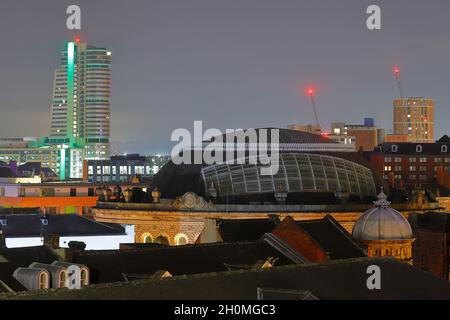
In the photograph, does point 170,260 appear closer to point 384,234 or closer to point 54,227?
point 384,234

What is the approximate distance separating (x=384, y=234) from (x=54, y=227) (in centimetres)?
2606

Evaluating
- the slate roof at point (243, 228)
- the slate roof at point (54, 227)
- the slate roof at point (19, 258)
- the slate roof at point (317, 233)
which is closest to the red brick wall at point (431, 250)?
the slate roof at point (317, 233)

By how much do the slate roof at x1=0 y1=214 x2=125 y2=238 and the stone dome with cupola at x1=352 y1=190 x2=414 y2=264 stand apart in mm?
22197

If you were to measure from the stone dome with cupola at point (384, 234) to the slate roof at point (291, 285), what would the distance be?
2097cm

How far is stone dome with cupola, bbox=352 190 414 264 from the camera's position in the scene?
75.2 metres

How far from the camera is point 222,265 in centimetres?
5600

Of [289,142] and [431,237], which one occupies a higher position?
[289,142]

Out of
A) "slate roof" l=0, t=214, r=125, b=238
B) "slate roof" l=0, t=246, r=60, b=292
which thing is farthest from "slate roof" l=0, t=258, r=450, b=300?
"slate roof" l=0, t=214, r=125, b=238

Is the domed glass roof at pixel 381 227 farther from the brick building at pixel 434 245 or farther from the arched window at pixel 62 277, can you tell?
the arched window at pixel 62 277

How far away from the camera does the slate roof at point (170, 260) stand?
52406 millimetres
